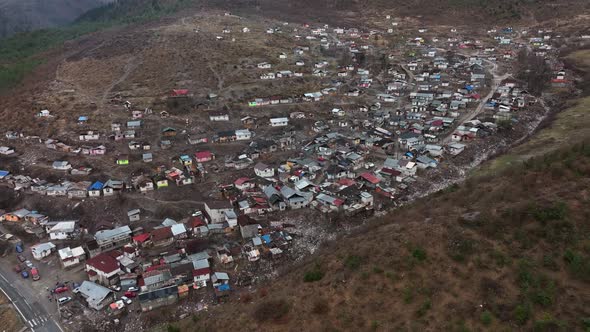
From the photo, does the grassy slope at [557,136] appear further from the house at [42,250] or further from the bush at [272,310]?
the house at [42,250]

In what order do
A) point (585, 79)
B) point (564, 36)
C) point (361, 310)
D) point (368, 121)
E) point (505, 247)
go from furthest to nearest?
1. point (564, 36)
2. point (585, 79)
3. point (368, 121)
4. point (505, 247)
5. point (361, 310)

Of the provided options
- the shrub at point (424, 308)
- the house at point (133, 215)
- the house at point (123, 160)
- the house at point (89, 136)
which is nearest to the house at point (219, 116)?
the house at point (123, 160)

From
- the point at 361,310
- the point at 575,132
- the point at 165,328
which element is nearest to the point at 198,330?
the point at 165,328

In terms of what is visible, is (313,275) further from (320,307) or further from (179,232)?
(179,232)

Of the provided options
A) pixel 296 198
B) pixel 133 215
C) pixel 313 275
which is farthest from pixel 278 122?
pixel 313 275

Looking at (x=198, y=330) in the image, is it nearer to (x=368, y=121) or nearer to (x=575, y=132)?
(x=368, y=121)
